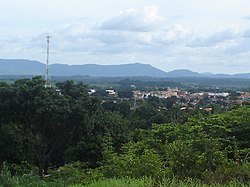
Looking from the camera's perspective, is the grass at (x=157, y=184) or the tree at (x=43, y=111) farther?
the tree at (x=43, y=111)

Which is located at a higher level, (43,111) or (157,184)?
(157,184)

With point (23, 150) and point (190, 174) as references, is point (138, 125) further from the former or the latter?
point (190, 174)

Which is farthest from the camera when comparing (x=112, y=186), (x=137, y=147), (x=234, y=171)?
(x=137, y=147)

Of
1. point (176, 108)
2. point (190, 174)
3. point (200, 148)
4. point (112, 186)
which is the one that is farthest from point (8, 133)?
point (176, 108)

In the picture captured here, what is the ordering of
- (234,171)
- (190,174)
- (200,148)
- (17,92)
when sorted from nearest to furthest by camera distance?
1. (234,171)
2. (190,174)
3. (200,148)
4. (17,92)

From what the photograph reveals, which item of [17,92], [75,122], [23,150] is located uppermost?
[17,92]

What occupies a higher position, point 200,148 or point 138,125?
point 200,148

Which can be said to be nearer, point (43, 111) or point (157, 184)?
point (157, 184)

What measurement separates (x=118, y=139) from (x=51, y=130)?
3.75 m

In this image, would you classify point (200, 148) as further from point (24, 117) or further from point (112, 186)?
point (24, 117)

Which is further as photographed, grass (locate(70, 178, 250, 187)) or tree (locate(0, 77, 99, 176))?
tree (locate(0, 77, 99, 176))

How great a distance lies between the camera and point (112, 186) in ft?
20.1

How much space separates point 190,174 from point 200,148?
1.87 metres

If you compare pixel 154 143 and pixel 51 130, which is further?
pixel 51 130
